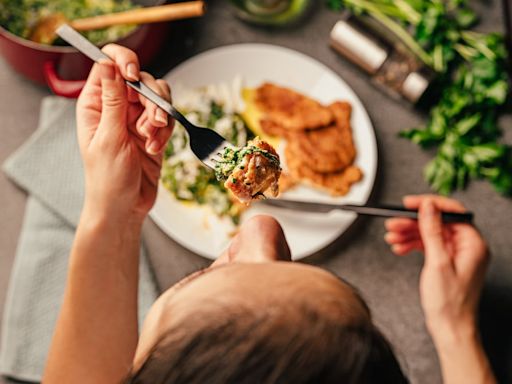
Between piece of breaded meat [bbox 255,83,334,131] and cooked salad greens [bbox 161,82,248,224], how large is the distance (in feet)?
0.23

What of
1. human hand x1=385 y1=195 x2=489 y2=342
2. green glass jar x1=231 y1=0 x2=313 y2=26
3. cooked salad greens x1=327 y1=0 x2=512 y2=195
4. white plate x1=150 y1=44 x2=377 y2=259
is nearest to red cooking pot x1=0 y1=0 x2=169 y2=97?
white plate x1=150 y1=44 x2=377 y2=259

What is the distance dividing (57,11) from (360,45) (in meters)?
0.68

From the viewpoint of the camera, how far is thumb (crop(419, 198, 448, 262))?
4.19 feet

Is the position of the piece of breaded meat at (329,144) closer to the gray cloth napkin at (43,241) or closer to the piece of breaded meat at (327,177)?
the piece of breaded meat at (327,177)

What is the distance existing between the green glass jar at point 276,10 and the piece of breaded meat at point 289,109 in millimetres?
170

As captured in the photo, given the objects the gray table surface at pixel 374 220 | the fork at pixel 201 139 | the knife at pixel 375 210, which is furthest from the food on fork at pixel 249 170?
the gray table surface at pixel 374 220

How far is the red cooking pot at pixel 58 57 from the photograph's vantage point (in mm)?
1266

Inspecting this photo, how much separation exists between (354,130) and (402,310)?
0.41m

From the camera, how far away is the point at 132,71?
1.01m

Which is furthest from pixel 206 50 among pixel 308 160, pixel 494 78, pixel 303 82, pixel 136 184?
pixel 494 78

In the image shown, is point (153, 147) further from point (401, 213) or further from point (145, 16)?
point (401, 213)

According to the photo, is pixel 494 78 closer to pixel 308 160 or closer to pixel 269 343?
pixel 308 160

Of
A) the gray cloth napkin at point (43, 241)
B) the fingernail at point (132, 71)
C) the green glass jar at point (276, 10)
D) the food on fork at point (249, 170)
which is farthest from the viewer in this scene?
the green glass jar at point (276, 10)

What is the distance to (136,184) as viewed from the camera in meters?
1.17
